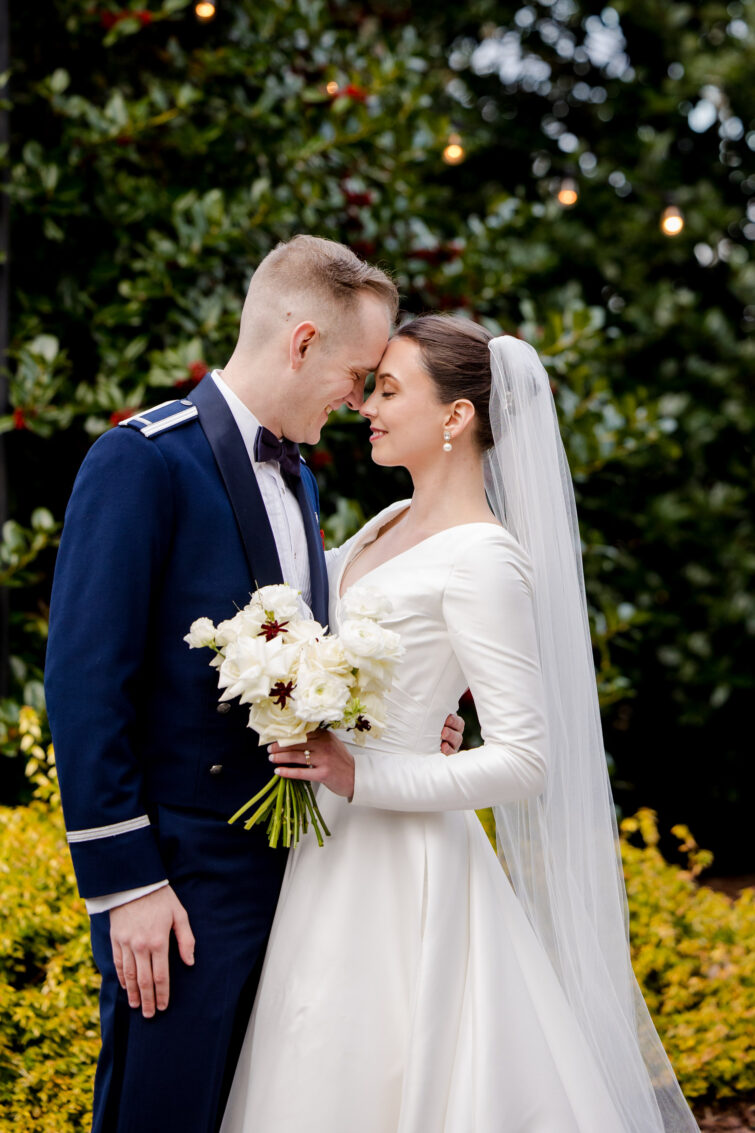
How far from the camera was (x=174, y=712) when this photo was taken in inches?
81.4

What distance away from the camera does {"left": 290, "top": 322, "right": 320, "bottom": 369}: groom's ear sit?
2.29m

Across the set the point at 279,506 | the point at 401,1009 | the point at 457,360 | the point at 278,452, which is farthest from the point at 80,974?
the point at 457,360

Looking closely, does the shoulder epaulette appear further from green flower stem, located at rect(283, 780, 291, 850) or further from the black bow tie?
green flower stem, located at rect(283, 780, 291, 850)

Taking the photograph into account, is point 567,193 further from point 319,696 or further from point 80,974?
point 319,696

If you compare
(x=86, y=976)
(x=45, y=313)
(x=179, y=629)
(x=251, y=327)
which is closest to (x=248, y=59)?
(x=45, y=313)

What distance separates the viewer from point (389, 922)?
213 cm

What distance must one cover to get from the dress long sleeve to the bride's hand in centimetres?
5

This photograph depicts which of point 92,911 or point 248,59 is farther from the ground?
point 248,59

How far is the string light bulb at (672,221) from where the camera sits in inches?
220

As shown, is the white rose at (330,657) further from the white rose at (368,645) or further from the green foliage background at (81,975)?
the green foliage background at (81,975)

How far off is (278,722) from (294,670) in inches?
3.9

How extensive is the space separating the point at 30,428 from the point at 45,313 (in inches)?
24.5

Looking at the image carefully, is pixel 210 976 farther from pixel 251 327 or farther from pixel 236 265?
pixel 236 265

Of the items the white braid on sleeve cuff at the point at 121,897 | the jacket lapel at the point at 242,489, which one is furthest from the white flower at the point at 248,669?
the white braid on sleeve cuff at the point at 121,897
